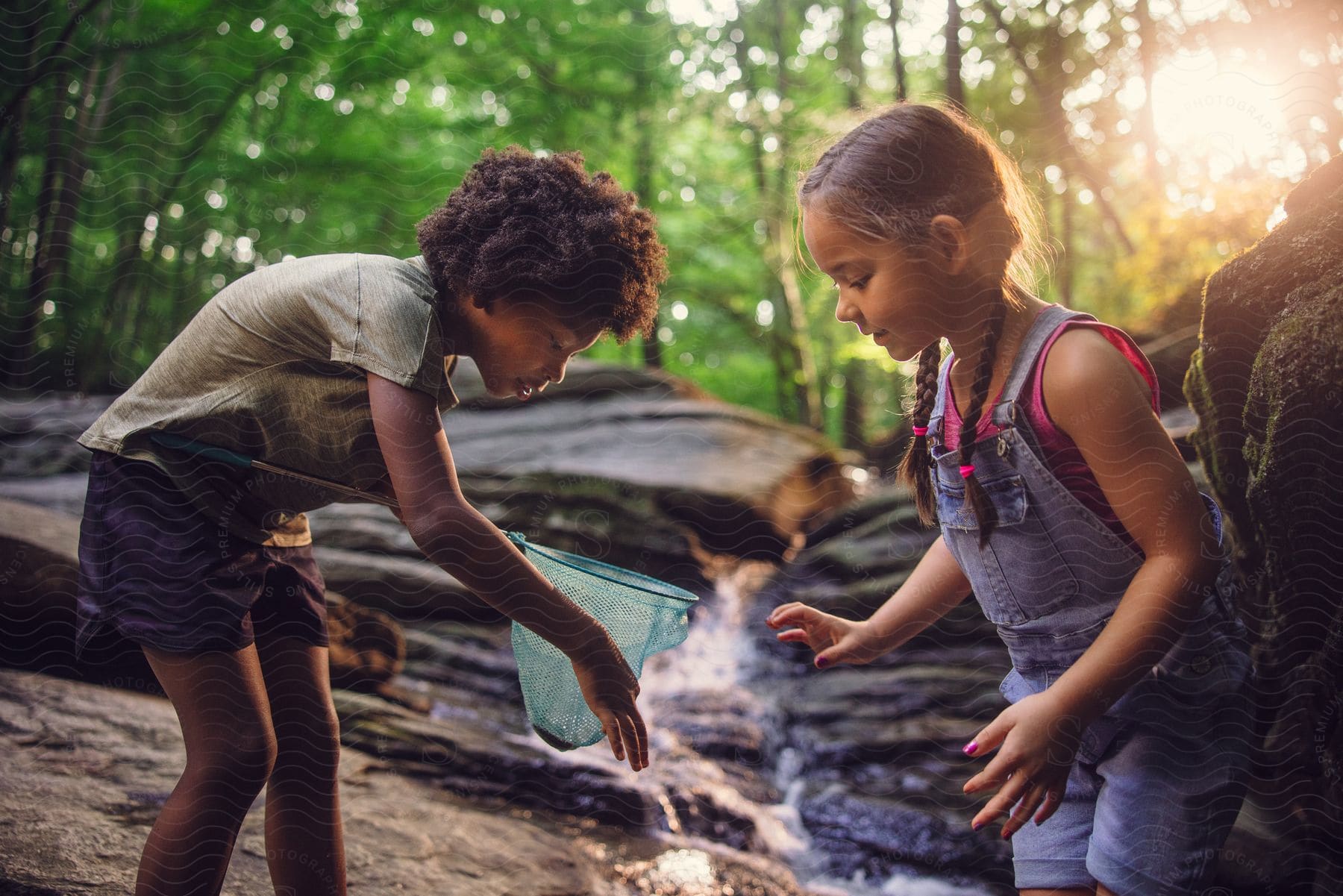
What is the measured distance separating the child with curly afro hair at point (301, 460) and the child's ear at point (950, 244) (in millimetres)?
421

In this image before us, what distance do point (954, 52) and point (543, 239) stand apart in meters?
2.73

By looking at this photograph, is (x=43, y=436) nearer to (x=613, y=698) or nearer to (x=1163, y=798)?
(x=613, y=698)

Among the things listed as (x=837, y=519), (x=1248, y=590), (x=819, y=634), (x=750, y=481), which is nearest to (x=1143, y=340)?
(x=837, y=519)

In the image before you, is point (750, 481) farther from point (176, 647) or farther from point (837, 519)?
point (176, 647)

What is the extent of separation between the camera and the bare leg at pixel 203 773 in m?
1.03

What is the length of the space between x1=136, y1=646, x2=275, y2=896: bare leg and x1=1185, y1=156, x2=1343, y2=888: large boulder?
5.19 ft

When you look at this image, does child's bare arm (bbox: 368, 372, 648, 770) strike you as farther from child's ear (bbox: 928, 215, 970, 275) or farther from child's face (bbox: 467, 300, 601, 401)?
child's ear (bbox: 928, 215, 970, 275)

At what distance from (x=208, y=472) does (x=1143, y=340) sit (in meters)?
3.79

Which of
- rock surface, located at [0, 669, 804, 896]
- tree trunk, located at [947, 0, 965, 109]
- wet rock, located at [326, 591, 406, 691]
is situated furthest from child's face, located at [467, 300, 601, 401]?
tree trunk, located at [947, 0, 965, 109]

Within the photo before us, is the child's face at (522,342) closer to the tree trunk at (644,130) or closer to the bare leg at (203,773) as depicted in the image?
the bare leg at (203,773)

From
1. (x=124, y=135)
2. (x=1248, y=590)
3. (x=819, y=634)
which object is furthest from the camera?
(x=124, y=135)

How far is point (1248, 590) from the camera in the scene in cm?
154

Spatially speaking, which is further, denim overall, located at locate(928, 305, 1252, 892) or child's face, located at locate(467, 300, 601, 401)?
child's face, located at locate(467, 300, 601, 401)

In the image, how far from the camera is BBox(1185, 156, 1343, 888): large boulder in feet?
4.19
